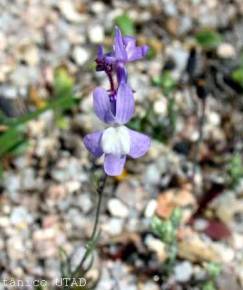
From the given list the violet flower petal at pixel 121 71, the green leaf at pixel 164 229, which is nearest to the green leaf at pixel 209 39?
the green leaf at pixel 164 229

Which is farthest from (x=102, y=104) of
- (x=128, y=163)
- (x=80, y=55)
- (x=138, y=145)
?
(x=80, y=55)

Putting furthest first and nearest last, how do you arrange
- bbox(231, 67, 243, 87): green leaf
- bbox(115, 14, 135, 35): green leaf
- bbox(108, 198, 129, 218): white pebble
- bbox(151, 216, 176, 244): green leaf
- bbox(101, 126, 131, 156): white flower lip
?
bbox(115, 14, 135, 35): green leaf
bbox(231, 67, 243, 87): green leaf
bbox(108, 198, 129, 218): white pebble
bbox(151, 216, 176, 244): green leaf
bbox(101, 126, 131, 156): white flower lip

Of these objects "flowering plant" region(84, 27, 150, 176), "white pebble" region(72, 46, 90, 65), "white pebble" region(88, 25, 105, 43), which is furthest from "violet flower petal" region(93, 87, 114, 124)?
"white pebble" region(88, 25, 105, 43)

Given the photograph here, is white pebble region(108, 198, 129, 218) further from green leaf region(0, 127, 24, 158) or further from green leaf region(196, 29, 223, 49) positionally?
green leaf region(196, 29, 223, 49)

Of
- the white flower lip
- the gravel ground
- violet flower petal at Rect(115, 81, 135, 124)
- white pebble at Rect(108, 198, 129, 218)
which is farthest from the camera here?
white pebble at Rect(108, 198, 129, 218)

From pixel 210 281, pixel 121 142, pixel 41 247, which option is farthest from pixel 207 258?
pixel 121 142

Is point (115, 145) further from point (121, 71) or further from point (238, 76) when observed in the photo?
point (238, 76)

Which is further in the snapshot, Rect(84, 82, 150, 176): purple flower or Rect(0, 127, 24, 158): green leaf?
Rect(0, 127, 24, 158): green leaf
